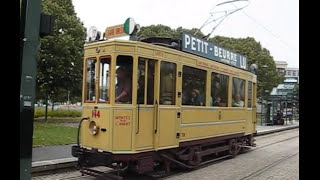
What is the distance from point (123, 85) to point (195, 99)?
9.10 feet

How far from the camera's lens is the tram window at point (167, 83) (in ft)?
31.3

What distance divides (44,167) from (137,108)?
8.82ft

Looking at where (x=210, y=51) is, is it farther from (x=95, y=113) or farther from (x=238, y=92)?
(x=95, y=113)

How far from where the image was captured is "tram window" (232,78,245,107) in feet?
44.9

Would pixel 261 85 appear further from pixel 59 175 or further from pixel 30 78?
pixel 30 78

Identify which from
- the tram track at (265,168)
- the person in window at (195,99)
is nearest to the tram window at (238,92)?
the tram track at (265,168)

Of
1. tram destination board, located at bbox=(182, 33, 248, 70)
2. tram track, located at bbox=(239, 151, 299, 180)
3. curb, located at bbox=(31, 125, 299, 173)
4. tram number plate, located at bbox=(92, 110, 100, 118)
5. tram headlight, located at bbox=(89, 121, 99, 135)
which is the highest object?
tram destination board, located at bbox=(182, 33, 248, 70)

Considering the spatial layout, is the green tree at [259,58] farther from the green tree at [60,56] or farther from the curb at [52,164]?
the curb at [52,164]

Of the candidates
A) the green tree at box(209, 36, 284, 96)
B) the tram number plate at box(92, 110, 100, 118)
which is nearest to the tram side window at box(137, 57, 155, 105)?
the tram number plate at box(92, 110, 100, 118)

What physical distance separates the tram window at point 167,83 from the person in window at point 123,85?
962 millimetres

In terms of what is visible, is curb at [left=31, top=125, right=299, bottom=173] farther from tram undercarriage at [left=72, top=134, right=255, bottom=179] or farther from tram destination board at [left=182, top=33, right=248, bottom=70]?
tram destination board at [left=182, top=33, right=248, bottom=70]

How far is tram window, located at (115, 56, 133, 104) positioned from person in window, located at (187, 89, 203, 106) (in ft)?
7.75

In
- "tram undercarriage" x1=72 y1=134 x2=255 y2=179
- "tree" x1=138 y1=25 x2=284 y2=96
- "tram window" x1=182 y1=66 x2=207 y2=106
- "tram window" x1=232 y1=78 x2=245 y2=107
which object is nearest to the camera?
"tram undercarriage" x1=72 y1=134 x2=255 y2=179
